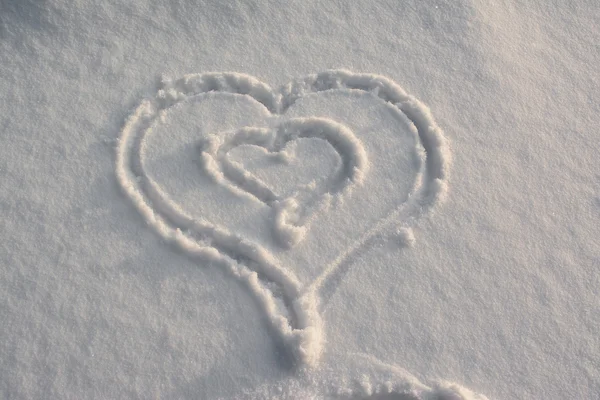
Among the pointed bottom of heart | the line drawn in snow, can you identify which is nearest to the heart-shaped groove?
the line drawn in snow

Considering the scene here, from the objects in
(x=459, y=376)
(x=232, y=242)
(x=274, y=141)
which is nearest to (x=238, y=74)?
(x=274, y=141)

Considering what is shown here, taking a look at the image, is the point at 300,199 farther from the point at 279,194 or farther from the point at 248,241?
the point at 248,241

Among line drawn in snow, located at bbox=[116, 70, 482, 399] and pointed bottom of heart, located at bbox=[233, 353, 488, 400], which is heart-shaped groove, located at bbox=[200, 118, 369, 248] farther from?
pointed bottom of heart, located at bbox=[233, 353, 488, 400]

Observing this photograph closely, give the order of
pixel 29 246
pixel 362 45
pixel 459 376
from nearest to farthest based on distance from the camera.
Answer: pixel 459 376
pixel 29 246
pixel 362 45

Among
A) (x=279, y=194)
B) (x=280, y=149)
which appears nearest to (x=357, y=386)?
(x=279, y=194)

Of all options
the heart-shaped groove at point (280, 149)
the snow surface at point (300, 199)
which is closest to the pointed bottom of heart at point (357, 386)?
the snow surface at point (300, 199)

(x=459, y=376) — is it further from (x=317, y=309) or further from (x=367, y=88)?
(x=367, y=88)

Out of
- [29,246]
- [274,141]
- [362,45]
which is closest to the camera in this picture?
[29,246]

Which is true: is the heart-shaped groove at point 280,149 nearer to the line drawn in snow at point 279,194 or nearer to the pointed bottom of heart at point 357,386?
the line drawn in snow at point 279,194
